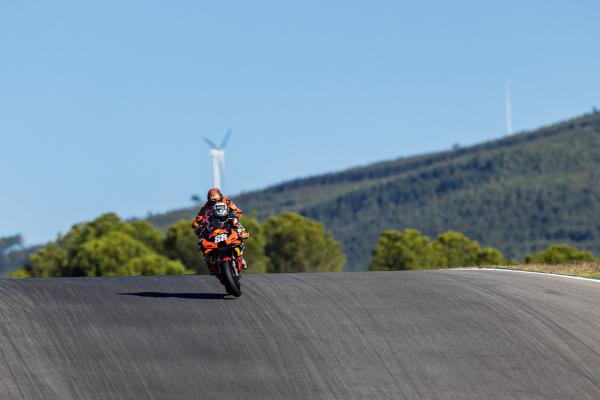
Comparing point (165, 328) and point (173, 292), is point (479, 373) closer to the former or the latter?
point (165, 328)

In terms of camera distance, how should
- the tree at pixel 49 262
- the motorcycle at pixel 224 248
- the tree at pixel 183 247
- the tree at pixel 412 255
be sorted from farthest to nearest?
the tree at pixel 412 255, the tree at pixel 183 247, the tree at pixel 49 262, the motorcycle at pixel 224 248

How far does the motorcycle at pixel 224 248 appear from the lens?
2469 centimetres

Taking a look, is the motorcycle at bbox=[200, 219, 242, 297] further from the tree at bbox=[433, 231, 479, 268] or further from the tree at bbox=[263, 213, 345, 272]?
the tree at bbox=[263, 213, 345, 272]

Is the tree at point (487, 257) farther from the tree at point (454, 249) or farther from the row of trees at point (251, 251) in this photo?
the tree at point (454, 249)

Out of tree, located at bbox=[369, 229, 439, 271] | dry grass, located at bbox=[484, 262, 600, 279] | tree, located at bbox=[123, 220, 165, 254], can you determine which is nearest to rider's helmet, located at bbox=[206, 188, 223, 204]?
dry grass, located at bbox=[484, 262, 600, 279]

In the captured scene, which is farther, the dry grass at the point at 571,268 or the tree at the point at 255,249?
the tree at the point at 255,249

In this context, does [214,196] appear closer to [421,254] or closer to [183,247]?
[183,247]

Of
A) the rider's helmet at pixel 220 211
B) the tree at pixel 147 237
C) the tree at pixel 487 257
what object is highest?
the rider's helmet at pixel 220 211

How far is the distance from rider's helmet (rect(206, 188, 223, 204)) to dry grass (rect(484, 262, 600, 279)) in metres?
10.9

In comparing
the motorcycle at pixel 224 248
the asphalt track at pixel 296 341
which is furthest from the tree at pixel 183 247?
the motorcycle at pixel 224 248

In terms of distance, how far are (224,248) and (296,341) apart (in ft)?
10.7

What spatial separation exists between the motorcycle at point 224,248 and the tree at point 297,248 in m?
111

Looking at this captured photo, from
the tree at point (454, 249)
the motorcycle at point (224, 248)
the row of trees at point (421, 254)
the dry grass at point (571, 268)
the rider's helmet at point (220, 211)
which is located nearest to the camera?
the motorcycle at point (224, 248)

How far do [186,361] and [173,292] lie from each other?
6078 millimetres
